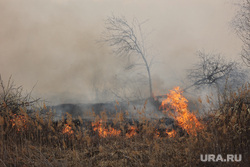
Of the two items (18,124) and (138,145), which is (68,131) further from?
(138,145)

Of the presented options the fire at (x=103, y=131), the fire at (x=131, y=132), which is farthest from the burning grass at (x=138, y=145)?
the fire at (x=131, y=132)

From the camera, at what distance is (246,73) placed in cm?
1306

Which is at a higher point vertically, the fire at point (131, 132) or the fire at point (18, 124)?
the fire at point (18, 124)

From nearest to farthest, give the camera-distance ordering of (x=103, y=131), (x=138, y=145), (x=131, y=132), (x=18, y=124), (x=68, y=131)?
(x=138, y=145), (x=18, y=124), (x=68, y=131), (x=103, y=131), (x=131, y=132)

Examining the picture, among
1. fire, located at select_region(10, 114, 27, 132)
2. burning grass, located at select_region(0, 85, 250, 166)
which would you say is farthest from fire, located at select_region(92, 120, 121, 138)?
fire, located at select_region(10, 114, 27, 132)

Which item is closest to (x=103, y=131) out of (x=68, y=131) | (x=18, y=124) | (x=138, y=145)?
(x=68, y=131)

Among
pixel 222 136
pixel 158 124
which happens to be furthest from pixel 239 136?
pixel 158 124

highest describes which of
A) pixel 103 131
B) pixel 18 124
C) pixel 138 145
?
pixel 18 124

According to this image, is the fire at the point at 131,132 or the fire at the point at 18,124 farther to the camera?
the fire at the point at 131,132

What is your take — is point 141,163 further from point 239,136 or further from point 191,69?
point 191,69

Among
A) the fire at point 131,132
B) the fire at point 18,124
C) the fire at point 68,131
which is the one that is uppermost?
the fire at point 18,124

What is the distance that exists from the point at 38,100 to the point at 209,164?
604cm

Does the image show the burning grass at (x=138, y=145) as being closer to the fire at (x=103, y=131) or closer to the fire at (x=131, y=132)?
the fire at (x=103, y=131)

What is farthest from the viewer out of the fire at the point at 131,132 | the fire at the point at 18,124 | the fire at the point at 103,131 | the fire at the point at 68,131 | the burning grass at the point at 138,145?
the fire at the point at 131,132
